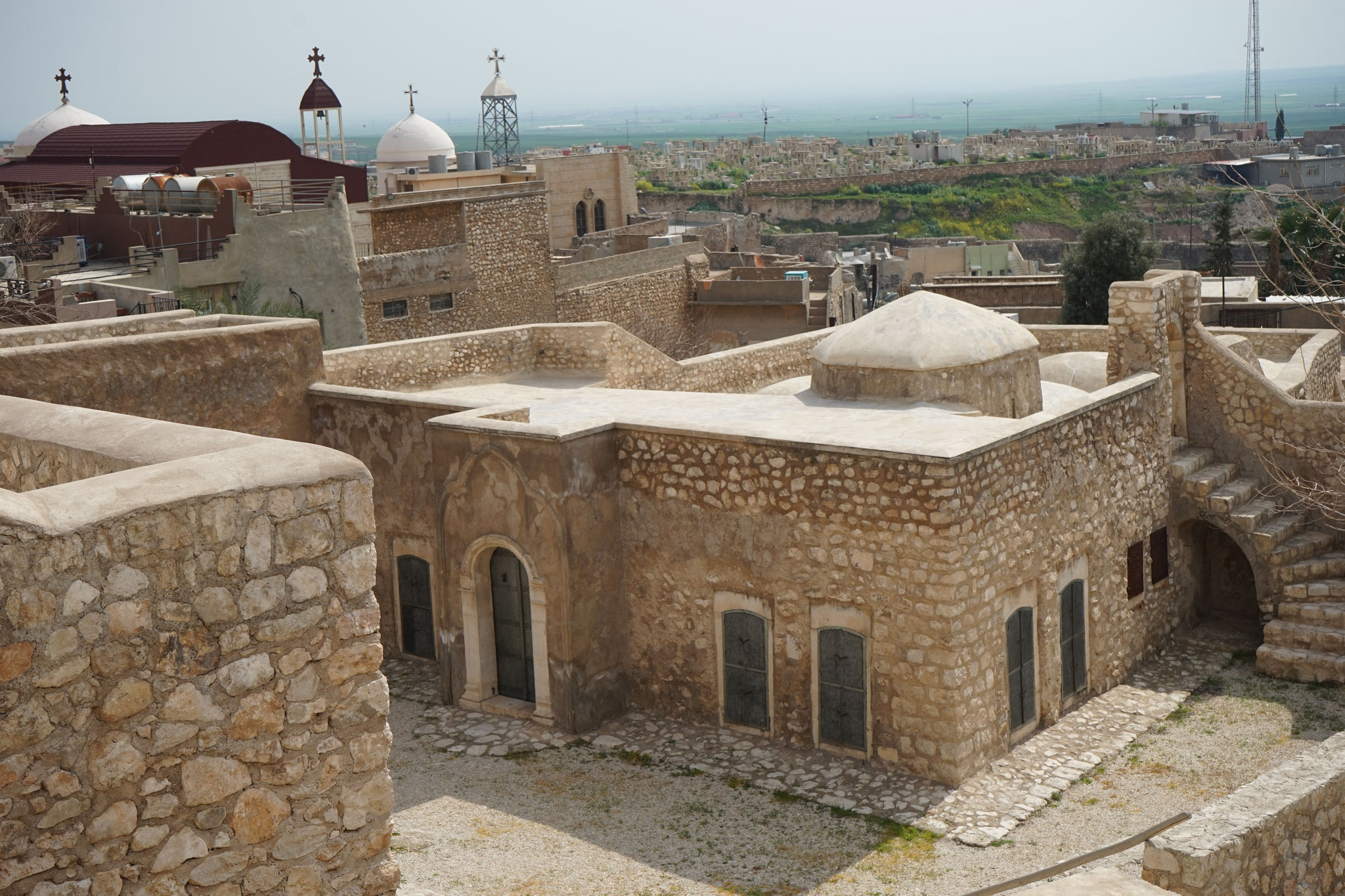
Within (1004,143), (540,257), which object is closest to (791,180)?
(1004,143)

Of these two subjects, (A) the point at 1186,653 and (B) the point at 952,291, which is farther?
(B) the point at 952,291

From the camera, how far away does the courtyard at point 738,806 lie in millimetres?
10195

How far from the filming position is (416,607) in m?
15.0

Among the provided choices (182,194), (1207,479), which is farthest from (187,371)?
(182,194)

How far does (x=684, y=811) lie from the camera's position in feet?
36.9

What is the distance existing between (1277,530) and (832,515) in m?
5.75

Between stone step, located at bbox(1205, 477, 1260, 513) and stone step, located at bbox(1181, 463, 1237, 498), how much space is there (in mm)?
67

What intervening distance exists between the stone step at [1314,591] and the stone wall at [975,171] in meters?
79.6

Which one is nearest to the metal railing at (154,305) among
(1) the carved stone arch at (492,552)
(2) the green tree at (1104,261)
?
(1) the carved stone arch at (492,552)

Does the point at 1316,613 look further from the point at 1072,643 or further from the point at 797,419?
the point at 797,419

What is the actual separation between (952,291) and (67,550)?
86.2 feet

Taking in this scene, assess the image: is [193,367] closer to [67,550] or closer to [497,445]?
[497,445]

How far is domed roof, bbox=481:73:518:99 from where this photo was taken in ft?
240

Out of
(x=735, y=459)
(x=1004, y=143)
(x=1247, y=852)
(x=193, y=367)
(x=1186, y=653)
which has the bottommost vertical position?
(x=1186, y=653)
